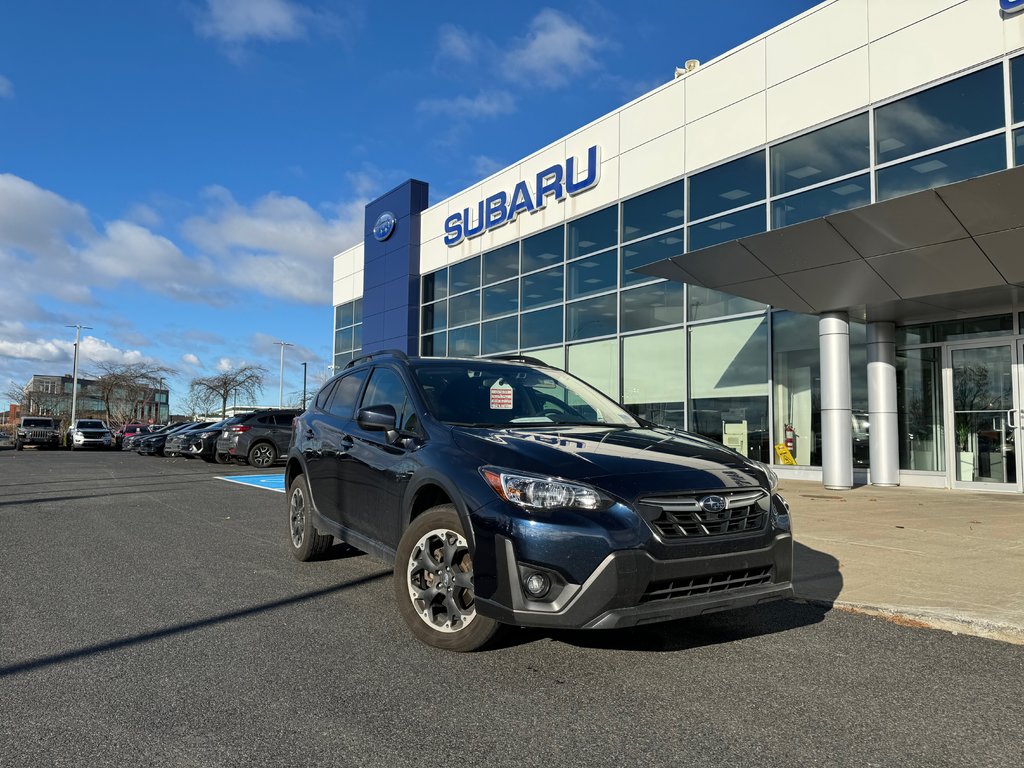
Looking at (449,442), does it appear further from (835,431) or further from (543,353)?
(543,353)

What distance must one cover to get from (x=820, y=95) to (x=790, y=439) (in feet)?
20.8

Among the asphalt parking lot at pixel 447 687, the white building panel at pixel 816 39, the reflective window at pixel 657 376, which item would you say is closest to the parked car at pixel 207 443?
the reflective window at pixel 657 376

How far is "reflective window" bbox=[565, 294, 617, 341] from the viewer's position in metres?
18.4

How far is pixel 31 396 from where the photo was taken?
82438 mm

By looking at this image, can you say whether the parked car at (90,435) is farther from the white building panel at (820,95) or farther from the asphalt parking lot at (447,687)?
the asphalt parking lot at (447,687)

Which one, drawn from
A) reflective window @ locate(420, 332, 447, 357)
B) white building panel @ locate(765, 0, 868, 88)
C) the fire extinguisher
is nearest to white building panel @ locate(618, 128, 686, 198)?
white building panel @ locate(765, 0, 868, 88)

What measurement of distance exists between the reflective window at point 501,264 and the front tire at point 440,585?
17.8 metres

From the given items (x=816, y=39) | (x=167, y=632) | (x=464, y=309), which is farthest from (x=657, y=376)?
(x=167, y=632)

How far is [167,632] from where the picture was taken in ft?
14.0

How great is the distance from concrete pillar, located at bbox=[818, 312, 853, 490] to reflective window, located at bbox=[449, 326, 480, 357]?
11804 millimetres

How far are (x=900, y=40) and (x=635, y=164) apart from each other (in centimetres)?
617

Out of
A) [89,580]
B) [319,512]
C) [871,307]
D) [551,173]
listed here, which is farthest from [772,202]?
[89,580]

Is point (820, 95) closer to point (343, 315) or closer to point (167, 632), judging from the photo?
point (167, 632)

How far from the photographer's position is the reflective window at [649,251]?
16672 millimetres
